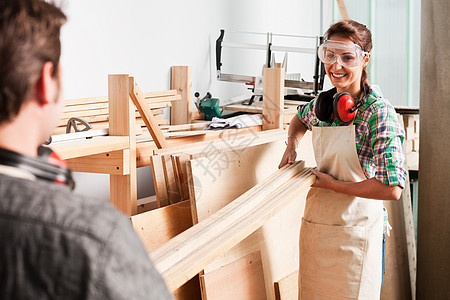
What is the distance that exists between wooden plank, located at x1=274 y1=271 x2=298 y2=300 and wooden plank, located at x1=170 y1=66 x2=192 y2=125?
1469 mm

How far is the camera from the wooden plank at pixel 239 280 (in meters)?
2.81

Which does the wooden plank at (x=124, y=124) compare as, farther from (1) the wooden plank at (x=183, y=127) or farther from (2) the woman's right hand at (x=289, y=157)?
(2) the woman's right hand at (x=289, y=157)


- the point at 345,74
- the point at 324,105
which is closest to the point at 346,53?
the point at 345,74

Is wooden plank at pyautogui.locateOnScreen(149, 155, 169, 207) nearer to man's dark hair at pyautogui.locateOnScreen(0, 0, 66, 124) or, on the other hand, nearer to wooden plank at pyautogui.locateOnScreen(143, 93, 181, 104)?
wooden plank at pyautogui.locateOnScreen(143, 93, 181, 104)

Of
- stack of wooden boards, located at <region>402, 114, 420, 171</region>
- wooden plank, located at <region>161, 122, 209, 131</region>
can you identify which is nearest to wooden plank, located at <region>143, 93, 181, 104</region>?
wooden plank, located at <region>161, 122, 209, 131</region>

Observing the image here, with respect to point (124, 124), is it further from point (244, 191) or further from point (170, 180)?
point (244, 191)

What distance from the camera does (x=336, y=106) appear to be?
2662mm

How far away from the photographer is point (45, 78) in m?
0.95

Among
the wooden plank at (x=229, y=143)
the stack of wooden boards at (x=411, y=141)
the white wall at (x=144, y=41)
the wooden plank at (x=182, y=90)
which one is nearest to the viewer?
the wooden plank at (x=229, y=143)

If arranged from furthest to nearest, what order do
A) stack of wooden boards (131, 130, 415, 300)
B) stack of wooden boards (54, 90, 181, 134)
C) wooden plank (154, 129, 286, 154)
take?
1. stack of wooden boards (54, 90, 181, 134)
2. wooden plank (154, 129, 286, 154)
3. stack of wooden boards (131, 130, 415, 300)

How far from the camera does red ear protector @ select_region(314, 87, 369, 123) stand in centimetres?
264

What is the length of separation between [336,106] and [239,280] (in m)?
1.06

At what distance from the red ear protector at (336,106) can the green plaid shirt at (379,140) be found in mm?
51

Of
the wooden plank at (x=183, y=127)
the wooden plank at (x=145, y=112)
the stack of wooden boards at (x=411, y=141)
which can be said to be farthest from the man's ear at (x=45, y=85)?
the stack of wooden boards at (x=411, y=141)
